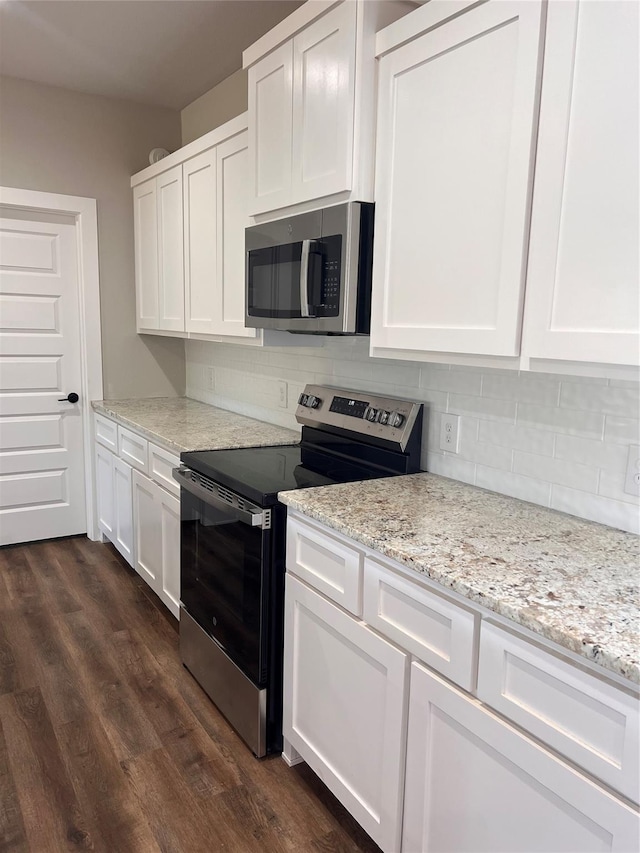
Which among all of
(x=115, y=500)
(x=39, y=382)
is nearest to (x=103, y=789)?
(x=115, y=500)

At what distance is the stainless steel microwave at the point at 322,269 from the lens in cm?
189

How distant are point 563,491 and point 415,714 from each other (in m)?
0.74

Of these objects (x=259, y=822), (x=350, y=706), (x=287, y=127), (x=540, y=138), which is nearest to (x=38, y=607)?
(x=259, y=822)

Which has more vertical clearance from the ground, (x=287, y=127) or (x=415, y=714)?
(x=287, y=127)

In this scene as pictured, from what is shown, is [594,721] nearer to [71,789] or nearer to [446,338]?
[446,338]

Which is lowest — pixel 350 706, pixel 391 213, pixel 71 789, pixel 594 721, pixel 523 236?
pixel 71 789

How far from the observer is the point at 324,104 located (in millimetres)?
1930

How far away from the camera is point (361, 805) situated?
1.60 m

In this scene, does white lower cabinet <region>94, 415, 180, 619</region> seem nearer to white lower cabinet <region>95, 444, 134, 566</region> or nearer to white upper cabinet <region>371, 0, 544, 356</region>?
white lower cabinet <region>95, 444, 134, 566</region>

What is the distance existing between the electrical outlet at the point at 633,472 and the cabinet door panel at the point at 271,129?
4.63ft

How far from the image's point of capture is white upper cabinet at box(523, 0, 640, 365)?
1.19m

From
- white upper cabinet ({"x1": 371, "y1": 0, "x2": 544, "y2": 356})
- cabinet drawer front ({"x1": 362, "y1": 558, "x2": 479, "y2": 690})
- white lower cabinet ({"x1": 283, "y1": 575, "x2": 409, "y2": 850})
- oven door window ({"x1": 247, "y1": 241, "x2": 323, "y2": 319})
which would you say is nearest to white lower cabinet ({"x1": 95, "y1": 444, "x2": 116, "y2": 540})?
oven door window ({"x1": 247, "y1": 241, "x2": 323, "y2": 319})

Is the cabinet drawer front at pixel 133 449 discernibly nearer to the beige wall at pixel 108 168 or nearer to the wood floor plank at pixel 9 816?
the beige wall at pixel 108 168

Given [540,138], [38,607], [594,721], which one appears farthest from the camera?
[38,607]
